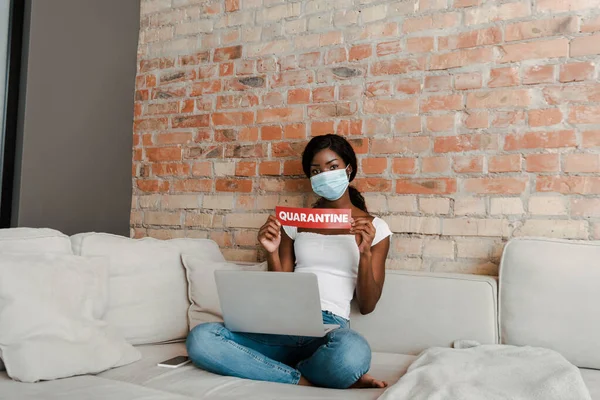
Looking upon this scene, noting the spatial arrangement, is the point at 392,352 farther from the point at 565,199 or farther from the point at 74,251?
the point at 74,251

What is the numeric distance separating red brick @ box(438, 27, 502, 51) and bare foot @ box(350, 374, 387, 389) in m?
1.30

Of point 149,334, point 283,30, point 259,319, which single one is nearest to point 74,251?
point 149,334

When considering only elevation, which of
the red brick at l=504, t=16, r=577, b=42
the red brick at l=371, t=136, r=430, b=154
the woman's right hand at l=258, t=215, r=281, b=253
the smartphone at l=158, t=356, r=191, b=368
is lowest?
the smartphone at l=158, t=356, r=191, b=368

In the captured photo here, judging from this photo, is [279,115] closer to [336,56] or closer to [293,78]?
[293,78]

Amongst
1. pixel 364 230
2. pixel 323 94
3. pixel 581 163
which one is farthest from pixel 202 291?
pixel 581 163

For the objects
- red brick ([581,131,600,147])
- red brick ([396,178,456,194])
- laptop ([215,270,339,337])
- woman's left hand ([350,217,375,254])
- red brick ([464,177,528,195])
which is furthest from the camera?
red brick ([396,178,456,194])

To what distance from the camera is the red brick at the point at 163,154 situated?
273 centimetres

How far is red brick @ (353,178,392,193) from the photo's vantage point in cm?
222

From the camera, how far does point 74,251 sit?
1868 mm

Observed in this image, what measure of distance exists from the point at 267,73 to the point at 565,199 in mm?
1356

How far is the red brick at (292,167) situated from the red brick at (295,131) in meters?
0.11

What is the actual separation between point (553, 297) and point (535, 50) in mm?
894

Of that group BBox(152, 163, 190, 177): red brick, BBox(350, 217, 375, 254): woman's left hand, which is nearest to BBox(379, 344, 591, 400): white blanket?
BBox(350, 217, 375, 254): woman's left hand

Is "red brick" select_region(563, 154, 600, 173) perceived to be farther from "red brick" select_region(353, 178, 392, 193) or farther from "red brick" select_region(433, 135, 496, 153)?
"red brick" select_region(353, 178, 392, 193)
